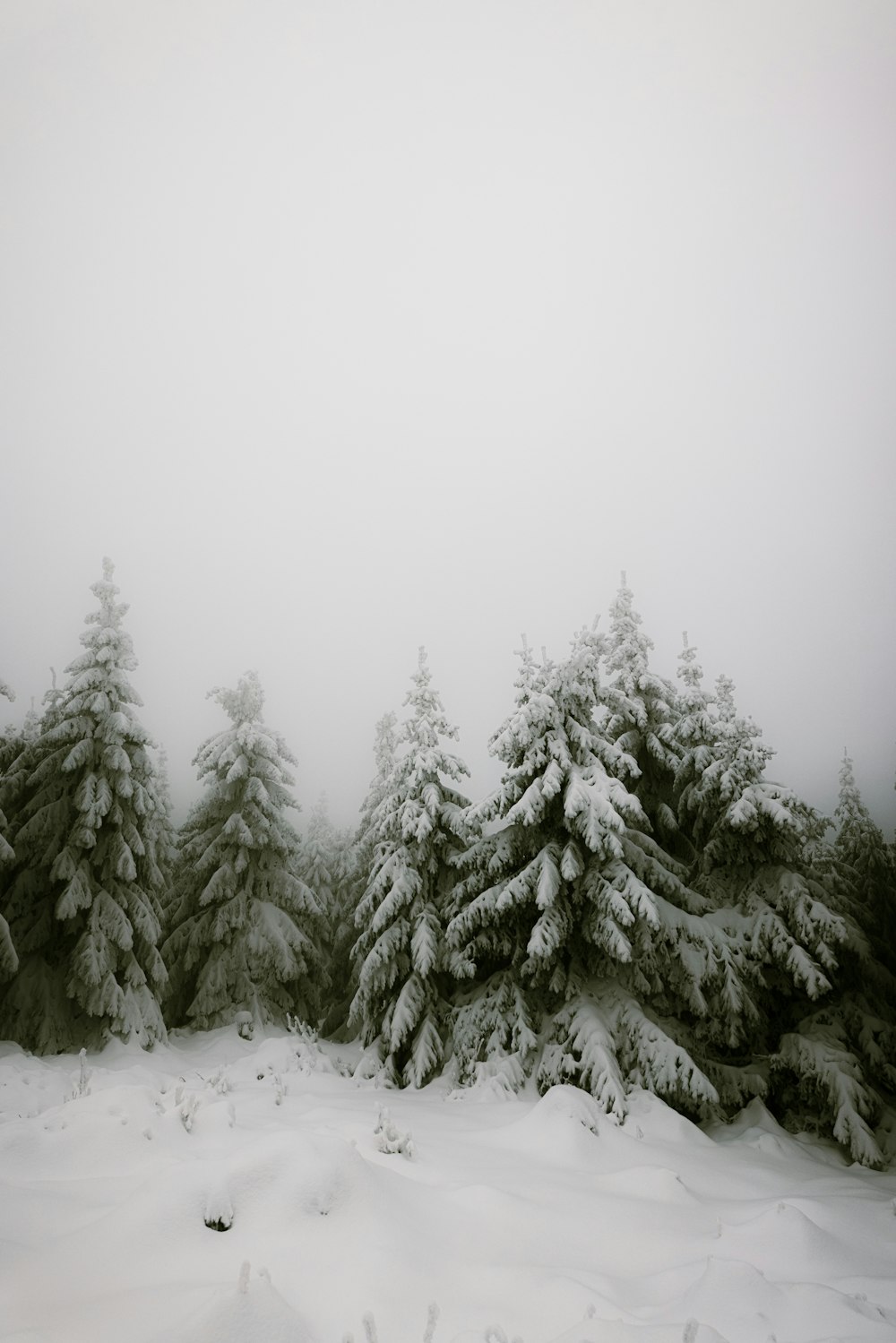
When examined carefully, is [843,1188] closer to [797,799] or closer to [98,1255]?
[797,799]

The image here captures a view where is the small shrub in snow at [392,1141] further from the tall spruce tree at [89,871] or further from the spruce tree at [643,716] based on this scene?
Answer: the tall spruce tree at [89,871]

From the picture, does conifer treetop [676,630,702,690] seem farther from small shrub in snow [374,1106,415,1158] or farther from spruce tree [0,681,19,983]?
spruce tree [0,681,19,983]

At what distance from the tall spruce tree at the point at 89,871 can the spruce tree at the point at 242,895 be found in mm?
Answer: 2471

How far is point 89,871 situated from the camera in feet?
55.2

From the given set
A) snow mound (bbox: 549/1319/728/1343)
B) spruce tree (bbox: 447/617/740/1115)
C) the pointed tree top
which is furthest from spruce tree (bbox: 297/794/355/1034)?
snow mound (bbox: 549/1319/728/1343)

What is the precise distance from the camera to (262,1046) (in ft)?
48.3

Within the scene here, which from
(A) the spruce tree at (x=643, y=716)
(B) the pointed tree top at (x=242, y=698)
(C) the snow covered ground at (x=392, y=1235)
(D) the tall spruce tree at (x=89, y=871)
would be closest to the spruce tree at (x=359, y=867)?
(B) the pointed tree top at (x=242, y=698)

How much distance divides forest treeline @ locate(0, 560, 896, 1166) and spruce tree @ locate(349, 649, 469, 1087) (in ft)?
0.23

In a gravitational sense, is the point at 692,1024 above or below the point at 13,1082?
above

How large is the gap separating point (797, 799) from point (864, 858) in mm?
15588

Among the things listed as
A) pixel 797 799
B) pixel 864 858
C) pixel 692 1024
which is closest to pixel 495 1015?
pixel 692 1024

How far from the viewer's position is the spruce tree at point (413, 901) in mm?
15195

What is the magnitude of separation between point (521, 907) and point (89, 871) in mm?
11403

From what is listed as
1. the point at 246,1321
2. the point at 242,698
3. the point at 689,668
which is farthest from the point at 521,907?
the point at 242,698
